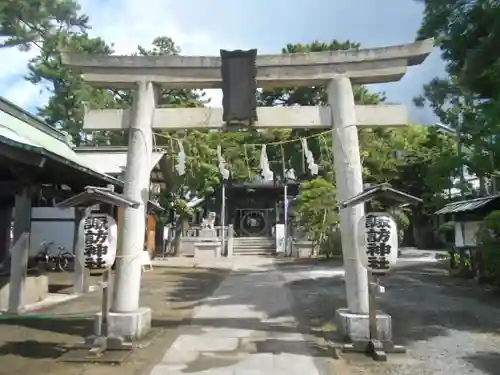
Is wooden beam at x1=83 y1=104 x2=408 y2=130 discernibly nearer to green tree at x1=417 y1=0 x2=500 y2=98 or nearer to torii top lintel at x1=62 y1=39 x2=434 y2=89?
torii top lintel at x1=62 y1=39 x2=434 y2=89

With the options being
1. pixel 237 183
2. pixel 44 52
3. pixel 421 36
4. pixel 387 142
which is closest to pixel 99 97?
pixel 44 52

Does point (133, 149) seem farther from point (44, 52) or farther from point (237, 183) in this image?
point (44, 52)

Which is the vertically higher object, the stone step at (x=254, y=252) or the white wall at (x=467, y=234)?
the white wall at (x=467, y=234)

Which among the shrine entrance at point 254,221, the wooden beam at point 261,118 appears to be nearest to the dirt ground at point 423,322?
the wooden beam at point 261,118

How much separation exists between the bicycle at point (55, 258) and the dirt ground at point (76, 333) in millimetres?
5159

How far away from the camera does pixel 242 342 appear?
783cm

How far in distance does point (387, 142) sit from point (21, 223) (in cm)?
2517

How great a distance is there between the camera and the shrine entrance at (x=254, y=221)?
35.5m

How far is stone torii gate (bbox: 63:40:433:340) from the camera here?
8.09 metres

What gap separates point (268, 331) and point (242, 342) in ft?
3.24

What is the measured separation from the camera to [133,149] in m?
8.29

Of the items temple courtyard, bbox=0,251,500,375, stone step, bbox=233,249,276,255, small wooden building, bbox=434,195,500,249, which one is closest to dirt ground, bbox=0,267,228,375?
temple courtyard, bbox=0,251,500,375

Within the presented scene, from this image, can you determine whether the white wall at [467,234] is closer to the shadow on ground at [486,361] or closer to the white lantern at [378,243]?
the shadow on ground at [486,361]

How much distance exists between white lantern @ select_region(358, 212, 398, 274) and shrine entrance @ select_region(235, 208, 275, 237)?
1101 inches
